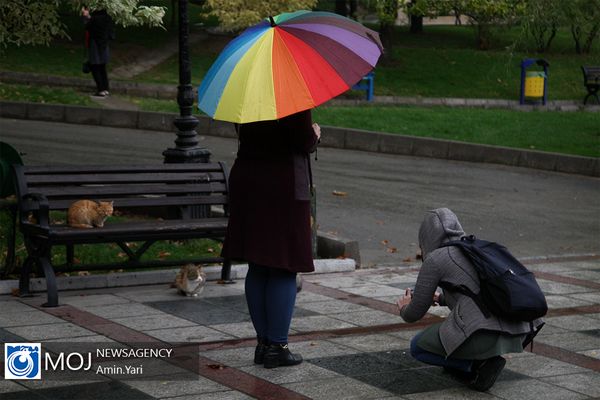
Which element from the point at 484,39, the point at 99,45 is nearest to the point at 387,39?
the point at 484,39

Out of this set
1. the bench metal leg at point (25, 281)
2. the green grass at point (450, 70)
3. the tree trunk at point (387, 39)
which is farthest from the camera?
the tree trunk at point (387, 39)

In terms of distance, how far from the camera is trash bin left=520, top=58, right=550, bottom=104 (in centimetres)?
2948

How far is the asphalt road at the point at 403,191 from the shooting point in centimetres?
1322

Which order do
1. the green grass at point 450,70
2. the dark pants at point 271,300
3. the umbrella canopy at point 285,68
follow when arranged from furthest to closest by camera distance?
the green grass at point 450,70 < the dark pants at point 271,300 < the umbrella canopy at point 285,68

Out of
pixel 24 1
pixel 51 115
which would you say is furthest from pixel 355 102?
pixel 24 1

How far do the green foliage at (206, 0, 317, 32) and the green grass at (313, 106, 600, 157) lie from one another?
4436mm

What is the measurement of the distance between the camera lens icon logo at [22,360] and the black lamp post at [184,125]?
4.83m

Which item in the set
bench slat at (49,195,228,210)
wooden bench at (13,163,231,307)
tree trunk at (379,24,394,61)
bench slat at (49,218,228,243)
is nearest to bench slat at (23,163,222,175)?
wooden bench at (13,163,231,307)

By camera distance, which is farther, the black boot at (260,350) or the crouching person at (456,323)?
the black boot at (260,350)

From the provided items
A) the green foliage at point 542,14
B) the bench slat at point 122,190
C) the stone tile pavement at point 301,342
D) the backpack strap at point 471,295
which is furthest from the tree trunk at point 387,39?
the backpack strap at point 471,295

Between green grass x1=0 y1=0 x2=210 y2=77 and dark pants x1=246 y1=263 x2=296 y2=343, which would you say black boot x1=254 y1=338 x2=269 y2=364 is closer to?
dark pants x1=246 y1=263 x2=296 y2=343

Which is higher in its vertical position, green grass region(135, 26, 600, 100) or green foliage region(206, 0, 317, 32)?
green foliage region(206, 0, 317, 32)

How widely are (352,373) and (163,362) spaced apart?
45.6 inches

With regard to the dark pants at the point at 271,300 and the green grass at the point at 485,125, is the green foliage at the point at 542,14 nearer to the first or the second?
the green grass at the point at 485,125
